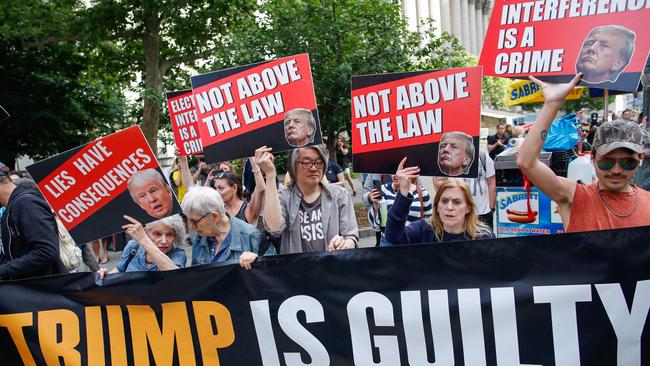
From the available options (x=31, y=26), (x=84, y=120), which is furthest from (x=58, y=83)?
(x=31, y=26)

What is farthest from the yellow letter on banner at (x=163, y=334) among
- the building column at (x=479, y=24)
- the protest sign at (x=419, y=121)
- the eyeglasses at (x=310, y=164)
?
the building column at (x=479, y=24)

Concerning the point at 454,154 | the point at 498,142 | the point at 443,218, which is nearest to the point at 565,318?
the point at 443,218

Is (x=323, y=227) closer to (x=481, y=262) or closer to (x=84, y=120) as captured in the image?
(x=481, y=262)

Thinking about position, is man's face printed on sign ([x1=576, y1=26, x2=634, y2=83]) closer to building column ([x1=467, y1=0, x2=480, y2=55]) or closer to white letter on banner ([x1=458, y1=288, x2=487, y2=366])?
white letter on banner ([x1=458, y1=288, x2=487, y2=366])

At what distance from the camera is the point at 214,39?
58.2ft

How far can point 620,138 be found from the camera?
3.01 m

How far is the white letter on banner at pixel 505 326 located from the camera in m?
2.99

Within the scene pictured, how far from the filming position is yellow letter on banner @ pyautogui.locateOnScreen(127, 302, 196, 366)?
11.6ft

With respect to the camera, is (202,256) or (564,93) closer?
(564,93)

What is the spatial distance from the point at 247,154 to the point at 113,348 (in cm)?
143

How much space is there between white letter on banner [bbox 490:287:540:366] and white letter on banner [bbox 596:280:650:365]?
0.40 m

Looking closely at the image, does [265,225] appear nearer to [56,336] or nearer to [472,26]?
[56,336]

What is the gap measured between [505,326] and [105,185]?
7.67 ft

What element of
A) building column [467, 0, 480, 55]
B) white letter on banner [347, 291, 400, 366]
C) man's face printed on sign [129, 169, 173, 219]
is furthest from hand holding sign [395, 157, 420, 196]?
building column [467, 0, 480, 55]
